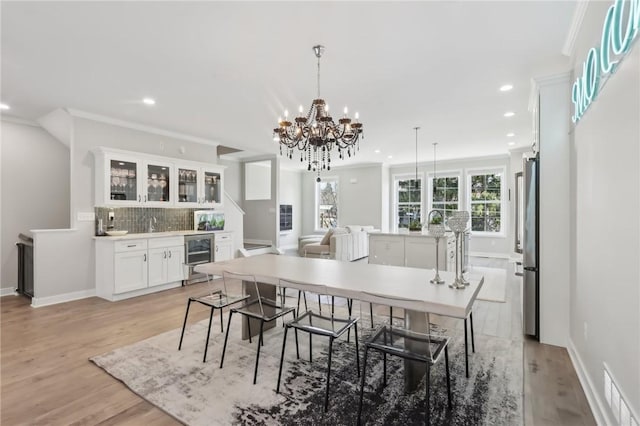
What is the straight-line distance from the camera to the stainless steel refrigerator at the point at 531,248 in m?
3.11

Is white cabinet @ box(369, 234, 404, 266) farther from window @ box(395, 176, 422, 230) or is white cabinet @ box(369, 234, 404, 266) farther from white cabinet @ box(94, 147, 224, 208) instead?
window @ box(395, 176, 422, 230)

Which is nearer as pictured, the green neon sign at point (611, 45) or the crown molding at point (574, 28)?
the green neon sign at point (611, 45)

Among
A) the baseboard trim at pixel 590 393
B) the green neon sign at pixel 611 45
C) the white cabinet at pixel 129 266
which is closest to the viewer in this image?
the green neon sign at pixel 611 45

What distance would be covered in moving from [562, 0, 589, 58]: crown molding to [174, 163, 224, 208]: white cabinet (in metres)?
5.45

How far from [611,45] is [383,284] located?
1.81 m

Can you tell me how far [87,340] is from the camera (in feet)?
10.2

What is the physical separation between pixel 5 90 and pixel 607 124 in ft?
19.1

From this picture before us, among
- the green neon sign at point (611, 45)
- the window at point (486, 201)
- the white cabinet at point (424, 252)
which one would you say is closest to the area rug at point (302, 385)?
the green neon sign at point (611, 45)

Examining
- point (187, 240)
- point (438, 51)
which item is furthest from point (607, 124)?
point (187, 240)

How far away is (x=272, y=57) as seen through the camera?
2.92 metres

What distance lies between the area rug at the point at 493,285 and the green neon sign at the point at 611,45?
314 cm

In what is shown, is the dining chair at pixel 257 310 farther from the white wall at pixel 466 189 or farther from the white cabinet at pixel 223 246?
the white wall at pixel 466 189

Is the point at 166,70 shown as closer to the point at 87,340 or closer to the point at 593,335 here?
the point at 87,340

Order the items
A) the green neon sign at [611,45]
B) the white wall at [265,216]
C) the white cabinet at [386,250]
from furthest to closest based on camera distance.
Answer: the white wall at [265,216] → the white cabinet at [386,250] → the green neon sign at [611,45]
